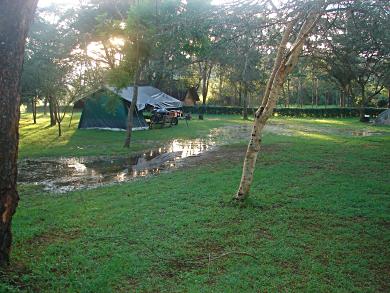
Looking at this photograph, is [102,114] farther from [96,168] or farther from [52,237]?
[52,237]

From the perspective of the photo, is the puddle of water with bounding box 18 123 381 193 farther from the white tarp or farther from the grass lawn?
the white tarp

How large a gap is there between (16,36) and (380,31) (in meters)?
6.97

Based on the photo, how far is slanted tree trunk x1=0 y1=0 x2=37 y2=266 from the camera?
4043mm

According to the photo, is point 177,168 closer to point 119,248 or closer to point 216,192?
point 216,192

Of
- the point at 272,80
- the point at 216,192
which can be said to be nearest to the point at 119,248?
the point at 216,192

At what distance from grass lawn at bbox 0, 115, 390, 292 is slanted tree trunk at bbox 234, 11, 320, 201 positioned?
2.13 feet

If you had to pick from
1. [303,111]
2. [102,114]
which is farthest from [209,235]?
[303,111]

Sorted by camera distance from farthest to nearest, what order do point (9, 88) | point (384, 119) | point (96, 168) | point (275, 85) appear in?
point (384, 119) < point (96, 168) < point (275, 85) < point (9, 88)

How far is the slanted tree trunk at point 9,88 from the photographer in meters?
4.04

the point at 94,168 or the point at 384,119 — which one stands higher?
the point at 384,119

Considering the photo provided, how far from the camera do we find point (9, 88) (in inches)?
161

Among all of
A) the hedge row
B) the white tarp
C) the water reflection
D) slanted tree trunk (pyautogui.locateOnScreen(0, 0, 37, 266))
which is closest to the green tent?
the white tarp

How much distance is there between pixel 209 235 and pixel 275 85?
3059 millimetres

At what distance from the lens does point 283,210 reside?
730cm
